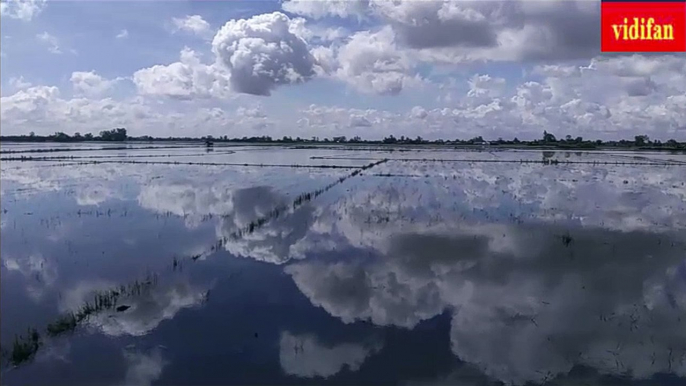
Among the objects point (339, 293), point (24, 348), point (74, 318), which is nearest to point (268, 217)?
point (339, 293)

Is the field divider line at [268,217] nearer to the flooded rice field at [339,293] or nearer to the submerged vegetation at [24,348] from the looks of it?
the flooded rice field at [339,293]

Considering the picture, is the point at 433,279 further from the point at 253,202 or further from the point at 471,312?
the point at 253,202

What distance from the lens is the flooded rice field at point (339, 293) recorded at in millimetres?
5613

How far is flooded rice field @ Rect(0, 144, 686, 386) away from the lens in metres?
5.61

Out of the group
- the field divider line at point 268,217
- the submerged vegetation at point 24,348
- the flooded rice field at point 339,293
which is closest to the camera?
the submerged vegetation at point 24,348

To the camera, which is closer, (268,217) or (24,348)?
(24,348)

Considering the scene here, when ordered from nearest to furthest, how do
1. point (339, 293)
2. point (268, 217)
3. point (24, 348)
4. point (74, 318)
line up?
point (24, 348)
point (74, 318)
point (339, 293)
point (268, 217)

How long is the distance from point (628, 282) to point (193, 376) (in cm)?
710

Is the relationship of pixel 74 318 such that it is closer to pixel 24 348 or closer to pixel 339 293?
pixel 24 348

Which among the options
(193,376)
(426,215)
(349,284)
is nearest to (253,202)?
(426,215)

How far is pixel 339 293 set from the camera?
8070mm

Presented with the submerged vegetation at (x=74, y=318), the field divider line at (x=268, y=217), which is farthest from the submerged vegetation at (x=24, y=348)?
the field divider line at (x=268, y=217)

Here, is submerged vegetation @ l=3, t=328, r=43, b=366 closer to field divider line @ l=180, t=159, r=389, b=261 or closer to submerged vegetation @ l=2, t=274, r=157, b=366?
submerged vegetation @ l=2, t=274, r=157, b=366

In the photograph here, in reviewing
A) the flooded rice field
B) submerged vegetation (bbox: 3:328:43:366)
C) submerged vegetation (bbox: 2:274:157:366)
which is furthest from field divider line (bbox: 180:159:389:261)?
submerged vegetation (bbox: 3:328:43:366)
